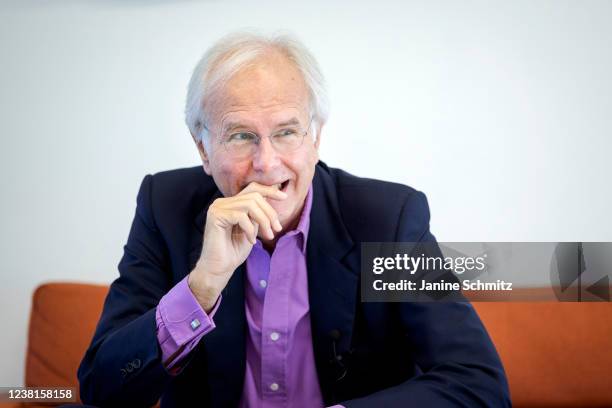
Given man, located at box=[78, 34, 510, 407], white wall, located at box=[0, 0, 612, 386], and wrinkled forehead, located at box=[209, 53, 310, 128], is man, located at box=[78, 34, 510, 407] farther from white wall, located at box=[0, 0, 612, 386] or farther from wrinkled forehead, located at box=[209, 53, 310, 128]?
white wall, located at box=[0, 0, 612, 386]

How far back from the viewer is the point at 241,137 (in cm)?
127

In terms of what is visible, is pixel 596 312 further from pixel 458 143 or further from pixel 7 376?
pixel 7 376

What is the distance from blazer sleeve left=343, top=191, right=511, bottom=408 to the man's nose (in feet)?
1.03

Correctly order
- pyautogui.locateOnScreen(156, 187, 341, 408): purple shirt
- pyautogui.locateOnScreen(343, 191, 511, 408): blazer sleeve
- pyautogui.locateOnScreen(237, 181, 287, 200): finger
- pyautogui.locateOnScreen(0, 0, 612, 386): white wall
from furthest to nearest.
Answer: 1. pyautogui.locateOnScreen(0, 0, 612, 386): white wall
2. pyautogui.locateOnScreen(156, 187, 341, 408): purple shirt
3. pyautogui.locateOnScreen(237, 181, 287, 200): finger
4. pyautogui.locateOnScreen(343, 191, 511, 408): blazer sleeve

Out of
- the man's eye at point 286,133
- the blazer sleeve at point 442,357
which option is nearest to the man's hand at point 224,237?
the man's eye at point 286,133

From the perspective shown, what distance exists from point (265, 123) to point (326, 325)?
447mm

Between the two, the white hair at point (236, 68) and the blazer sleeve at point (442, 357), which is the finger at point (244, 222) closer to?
the white hair at point (236, 68)

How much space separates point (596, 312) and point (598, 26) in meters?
0.86

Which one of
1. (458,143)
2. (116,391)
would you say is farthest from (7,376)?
(458,143)

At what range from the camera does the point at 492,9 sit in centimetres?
193

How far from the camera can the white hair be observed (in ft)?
4.12

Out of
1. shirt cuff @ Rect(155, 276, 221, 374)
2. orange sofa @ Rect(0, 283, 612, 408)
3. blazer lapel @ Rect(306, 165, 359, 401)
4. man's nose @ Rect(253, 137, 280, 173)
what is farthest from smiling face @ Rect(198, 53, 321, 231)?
orange sofa @ Rect(0, 283, 612, 408)

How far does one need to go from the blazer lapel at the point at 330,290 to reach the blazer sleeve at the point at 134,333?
328 millimetres

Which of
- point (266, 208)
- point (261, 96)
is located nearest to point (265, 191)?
point (266, 208)
